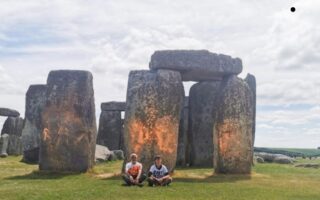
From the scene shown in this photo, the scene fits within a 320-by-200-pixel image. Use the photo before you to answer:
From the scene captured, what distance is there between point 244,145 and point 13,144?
55.9ft

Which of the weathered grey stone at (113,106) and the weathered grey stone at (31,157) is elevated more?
the weathered grey stone at (113,106)

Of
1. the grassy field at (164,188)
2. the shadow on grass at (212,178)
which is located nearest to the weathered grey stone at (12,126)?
the grassy field at (164,188)

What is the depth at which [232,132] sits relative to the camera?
830 inches

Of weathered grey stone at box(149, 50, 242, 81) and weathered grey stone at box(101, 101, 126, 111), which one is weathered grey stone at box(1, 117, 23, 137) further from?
weathered grey stone at box(149, 50, 242, 81)

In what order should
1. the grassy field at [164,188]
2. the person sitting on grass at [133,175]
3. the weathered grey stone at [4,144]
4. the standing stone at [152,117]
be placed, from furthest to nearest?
the weathered grey stone at [4,144], the standing stone at [152,117], the person sitting on grass at [133,175], the grassy field at [164,188]

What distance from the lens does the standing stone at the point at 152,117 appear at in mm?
19953

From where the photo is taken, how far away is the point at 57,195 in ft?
47.5

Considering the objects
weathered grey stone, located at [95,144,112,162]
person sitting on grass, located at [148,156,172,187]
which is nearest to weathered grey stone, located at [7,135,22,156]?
weathered grey stone, located at [95,144,112,162]

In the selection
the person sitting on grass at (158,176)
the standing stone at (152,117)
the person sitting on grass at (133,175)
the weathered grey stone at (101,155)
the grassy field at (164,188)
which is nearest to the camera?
the grassy field at (164,188)

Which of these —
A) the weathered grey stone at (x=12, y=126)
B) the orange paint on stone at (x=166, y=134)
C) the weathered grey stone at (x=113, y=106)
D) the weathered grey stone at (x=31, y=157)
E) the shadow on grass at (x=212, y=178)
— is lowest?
the shadow on grass at (x=212, y=178)

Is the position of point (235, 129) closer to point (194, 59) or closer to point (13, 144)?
point (194, 59)

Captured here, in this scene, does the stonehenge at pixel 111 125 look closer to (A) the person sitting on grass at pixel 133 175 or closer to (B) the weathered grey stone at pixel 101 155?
(B) the weathered grey stone at pixel 101 155

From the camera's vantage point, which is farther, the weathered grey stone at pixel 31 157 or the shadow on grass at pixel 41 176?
the weathered grey stone at pixel 31 157

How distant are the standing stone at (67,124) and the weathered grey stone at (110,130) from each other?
14370mm
